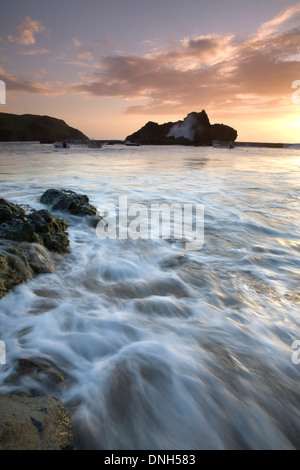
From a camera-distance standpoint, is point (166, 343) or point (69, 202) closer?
point (166, 343)

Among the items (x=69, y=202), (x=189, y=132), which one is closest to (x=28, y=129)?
(x=189, y=132)

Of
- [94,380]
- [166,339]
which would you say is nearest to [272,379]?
[166,339]

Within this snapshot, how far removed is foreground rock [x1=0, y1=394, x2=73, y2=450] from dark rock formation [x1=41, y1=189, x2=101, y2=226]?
460cm

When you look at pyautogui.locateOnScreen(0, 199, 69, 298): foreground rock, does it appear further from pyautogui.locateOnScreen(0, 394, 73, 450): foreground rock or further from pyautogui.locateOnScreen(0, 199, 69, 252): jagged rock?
pyautogui.locateOnScreen(0, 394, 73, 450): foreground rock

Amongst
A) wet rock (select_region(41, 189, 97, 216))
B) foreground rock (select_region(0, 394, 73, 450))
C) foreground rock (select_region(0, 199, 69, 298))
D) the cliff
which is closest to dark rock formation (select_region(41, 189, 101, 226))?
wet rock (select_region(41, 189, 97, 216))

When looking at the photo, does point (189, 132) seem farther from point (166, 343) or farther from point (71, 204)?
point (166, 343)

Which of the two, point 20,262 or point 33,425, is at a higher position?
point 20,262

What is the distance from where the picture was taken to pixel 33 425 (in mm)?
1327

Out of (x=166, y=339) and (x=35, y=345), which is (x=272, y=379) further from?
(x=35, y=345)

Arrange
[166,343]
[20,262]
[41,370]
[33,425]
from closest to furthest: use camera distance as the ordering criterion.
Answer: [33,425] < [41,370] < [166,343] < [20,262]

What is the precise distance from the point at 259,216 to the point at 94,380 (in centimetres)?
645

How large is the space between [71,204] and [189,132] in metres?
151

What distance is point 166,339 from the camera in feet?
8.52

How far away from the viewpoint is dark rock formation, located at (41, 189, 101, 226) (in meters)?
6.10
